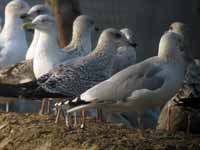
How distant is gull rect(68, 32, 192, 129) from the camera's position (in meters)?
8.18

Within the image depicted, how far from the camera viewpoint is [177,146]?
793 centimetres

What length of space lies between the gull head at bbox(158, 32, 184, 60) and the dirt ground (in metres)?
0.82

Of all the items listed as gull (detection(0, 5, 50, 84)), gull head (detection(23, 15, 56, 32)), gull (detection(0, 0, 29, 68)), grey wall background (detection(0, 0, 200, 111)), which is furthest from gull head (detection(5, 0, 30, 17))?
grey wall background (detection(0, 0, 200, 111))

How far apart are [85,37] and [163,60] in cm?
172

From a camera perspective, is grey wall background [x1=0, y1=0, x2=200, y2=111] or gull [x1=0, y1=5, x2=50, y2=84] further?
grey wall background [x1=0, y1=0, x2=200, y2=111]

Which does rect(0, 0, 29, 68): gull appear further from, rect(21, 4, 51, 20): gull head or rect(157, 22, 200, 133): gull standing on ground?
rect(157, 22, 200, 133): gull standing on ground

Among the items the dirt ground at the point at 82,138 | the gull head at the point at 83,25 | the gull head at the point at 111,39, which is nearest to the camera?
the dirt ground at the point at 82,138

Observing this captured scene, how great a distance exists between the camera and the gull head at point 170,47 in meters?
8.63

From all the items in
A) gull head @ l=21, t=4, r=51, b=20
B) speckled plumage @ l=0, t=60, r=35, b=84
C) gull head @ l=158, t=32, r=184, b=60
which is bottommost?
speckled plumage @ l=0, t=60, r=35, b=84

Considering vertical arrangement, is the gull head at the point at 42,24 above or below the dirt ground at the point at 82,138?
above

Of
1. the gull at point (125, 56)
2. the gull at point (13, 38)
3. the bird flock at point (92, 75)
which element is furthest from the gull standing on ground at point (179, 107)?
the gull at point (13, 38)

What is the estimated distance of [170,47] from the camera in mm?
8680

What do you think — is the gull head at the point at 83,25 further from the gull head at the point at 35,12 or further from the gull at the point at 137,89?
the gull at the point at 137,89

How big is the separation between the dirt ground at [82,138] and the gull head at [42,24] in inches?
44.2
